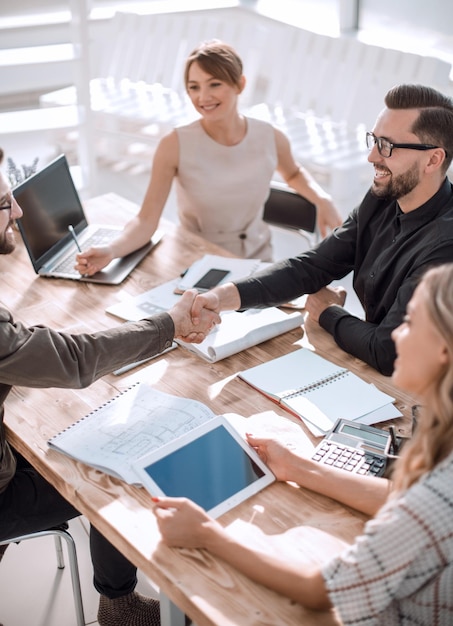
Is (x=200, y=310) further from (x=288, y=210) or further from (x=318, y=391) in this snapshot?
(x=288, y=210)

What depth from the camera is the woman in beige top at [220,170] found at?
277 cm

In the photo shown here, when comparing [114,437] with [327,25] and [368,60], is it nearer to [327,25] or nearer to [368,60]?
[368,60]

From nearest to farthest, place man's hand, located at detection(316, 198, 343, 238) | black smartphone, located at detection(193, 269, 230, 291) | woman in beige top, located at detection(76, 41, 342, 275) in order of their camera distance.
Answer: black smartphone, located at detection(193, 269, 230, 291)
woman in beige top, located at detection(76, 41, 342, 275)
man's hand, located at detection(316, 198, 343, 238)

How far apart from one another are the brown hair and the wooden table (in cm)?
63

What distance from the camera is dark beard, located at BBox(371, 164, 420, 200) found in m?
2.16

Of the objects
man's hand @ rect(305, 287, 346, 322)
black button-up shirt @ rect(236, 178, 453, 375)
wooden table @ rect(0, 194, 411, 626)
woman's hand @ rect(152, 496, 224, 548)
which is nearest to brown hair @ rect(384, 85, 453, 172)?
black button-up shirt @ rect(236, 178, 453, 375)

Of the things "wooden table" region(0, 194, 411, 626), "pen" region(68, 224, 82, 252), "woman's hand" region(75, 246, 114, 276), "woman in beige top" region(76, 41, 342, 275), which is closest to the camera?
"wooden table" region(0, 194, 411, 626)

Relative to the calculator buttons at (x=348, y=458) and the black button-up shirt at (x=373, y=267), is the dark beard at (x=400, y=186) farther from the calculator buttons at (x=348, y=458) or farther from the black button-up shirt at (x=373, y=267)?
the calculator buttons at (x=348, y=458)

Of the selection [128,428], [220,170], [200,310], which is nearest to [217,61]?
[220,170]

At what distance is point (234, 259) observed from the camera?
8.48ft

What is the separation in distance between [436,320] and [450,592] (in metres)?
0.44

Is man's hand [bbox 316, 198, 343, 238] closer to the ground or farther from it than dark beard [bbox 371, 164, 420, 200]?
closer to the ground

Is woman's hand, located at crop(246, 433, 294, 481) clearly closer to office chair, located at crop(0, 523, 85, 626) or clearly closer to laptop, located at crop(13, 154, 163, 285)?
office chair, located at crop(0, 523, 85, 626)

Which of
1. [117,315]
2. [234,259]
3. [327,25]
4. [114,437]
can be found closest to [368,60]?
[327,25]
